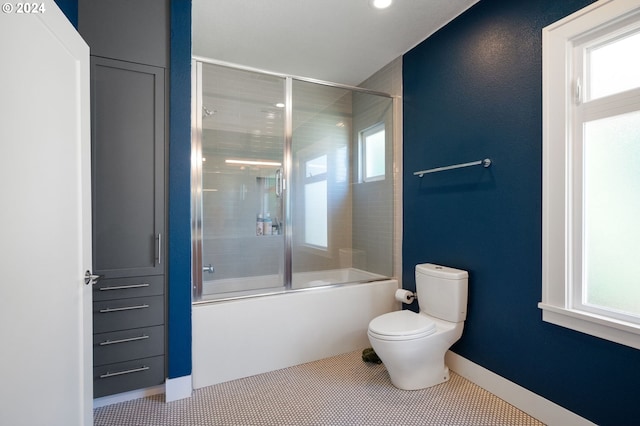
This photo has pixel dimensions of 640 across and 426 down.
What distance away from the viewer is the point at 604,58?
1563 mm

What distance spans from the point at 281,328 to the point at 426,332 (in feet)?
3.42

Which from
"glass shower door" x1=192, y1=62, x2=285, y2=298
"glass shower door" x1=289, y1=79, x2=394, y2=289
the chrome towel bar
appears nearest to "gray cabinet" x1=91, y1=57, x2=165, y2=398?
"glass shower door" x1=192, y1=62, x2=285, y2=298

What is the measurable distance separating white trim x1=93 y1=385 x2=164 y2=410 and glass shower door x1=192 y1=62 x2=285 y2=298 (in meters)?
0.68

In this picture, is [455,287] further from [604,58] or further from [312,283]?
[604,58]

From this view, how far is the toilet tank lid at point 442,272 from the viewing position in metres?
2.14

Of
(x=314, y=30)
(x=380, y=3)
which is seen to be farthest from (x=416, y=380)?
(x=314, y=30)

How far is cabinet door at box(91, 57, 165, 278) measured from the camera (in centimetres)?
183

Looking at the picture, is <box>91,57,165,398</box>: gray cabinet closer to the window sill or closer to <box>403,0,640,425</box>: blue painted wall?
<box>403,0,640,425</box>: blue painted wall

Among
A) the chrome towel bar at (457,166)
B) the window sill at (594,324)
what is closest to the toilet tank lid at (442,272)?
the window sill at (594,324)

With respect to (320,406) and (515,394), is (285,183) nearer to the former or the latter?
(320,406)

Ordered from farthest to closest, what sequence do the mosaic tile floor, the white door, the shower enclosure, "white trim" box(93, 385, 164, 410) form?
1. the shower enclosure
2. "white trim" box(93, 385, 164, 410)
3. the mosaic tile floor
4. the white door

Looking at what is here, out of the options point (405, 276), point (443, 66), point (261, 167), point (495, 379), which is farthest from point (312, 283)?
point (443, 66)

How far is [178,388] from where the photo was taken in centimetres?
197

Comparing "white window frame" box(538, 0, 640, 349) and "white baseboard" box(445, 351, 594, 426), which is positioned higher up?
"white window frame" box(538, 0, 640, 349)
